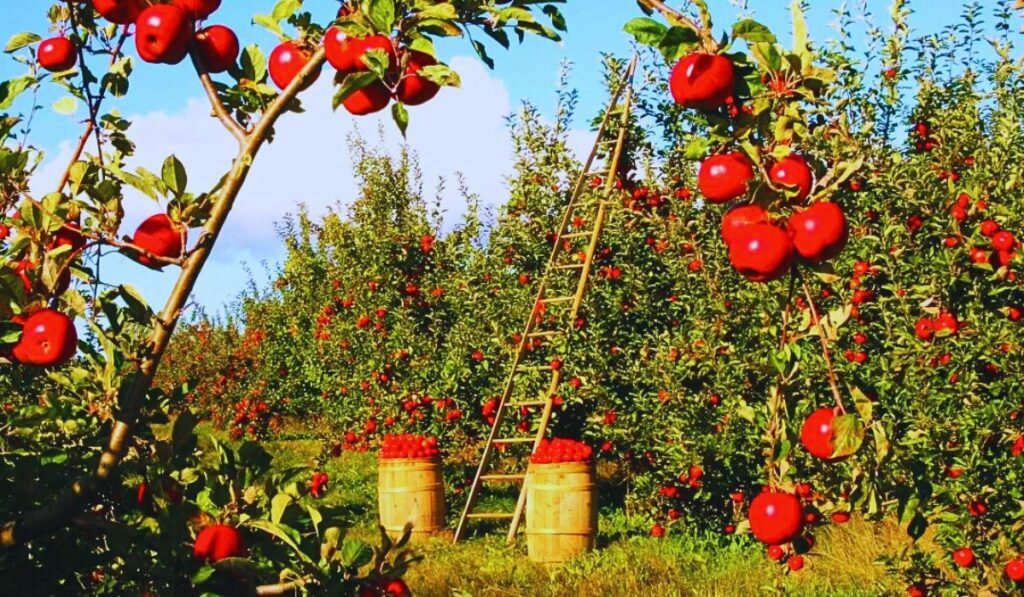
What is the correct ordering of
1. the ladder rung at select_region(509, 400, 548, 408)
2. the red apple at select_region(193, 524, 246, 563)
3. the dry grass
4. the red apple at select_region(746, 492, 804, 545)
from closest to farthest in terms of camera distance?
the red apple at select_region(193, 524, 246, 563) < the red apple at select_region(746, 492, 804, 545) < the dry grass < the ladder rung at select_region(509, 400, 548, 408)

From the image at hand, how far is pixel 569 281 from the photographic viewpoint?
870cm

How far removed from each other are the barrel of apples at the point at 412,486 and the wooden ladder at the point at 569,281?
0.29 m

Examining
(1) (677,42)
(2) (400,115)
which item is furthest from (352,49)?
(1) (677,42)

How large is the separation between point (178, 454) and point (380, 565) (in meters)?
0.57

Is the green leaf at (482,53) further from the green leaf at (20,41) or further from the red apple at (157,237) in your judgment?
the green leaf at (20,41)

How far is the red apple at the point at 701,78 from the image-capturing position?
60.2 inches

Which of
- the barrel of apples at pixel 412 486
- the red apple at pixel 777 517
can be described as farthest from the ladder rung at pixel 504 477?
the red apple at pixel 777 517

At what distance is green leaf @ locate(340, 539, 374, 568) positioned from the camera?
5.92 ft

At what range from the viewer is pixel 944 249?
542 cm

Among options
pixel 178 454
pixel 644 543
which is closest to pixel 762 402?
pixel 644 543

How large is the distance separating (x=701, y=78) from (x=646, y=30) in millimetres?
112

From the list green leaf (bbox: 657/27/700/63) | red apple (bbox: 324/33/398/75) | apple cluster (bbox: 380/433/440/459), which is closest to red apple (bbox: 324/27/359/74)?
red apple (bbox: 324/33/398/75)

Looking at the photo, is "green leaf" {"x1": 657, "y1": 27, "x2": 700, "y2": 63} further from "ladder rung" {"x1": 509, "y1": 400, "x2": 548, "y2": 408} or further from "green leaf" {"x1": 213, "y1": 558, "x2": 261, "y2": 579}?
"ladder rung" {"x1": 509, "y1": 400, "x2": 548, "y2": 408}

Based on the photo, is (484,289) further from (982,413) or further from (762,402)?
(982,413)
